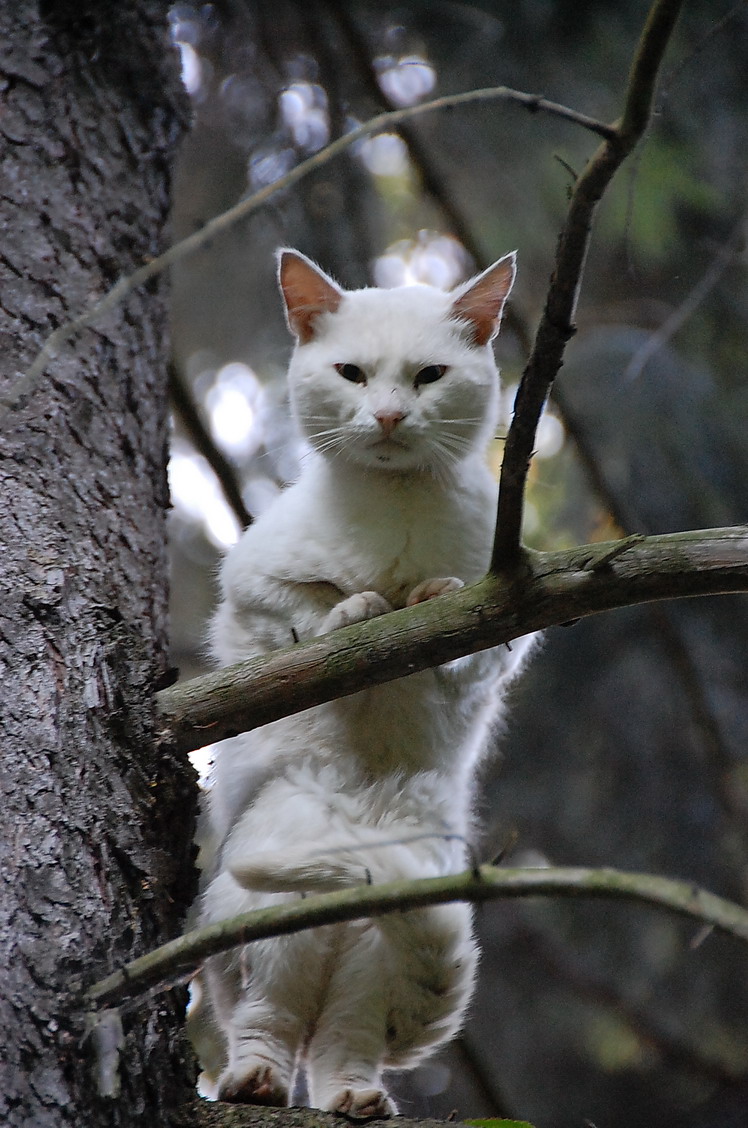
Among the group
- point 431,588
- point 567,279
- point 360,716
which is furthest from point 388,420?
point 567,279

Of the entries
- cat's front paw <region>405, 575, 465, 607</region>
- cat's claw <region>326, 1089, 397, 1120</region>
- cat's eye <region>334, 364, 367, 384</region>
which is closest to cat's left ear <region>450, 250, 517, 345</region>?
cat's eye <region>334, 364, 367, 384</region>

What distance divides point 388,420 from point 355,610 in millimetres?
464

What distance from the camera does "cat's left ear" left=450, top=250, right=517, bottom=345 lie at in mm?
2646

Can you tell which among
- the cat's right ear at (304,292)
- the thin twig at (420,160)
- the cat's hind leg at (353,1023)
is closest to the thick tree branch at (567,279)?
the cat's hind leg at (353,1023)

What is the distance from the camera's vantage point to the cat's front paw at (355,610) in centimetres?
226

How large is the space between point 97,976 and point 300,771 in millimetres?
879

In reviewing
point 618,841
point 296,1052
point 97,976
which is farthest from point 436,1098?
point 97,976

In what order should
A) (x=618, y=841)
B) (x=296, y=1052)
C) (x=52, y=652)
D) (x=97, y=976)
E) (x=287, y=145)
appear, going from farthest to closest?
(x=618, y=841) < (x=287, y=145) < (x=296, y=1052) < (x=52, y=652) < (x=97, y=976)

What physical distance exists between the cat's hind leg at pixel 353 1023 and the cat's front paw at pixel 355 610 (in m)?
0.63

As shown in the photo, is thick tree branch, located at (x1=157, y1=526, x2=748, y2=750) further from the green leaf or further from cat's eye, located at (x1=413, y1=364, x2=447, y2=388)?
cat's eye, located at (x1=413, y1=364, x2=447, y2=388)

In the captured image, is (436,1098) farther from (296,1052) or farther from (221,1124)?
(221,1124)

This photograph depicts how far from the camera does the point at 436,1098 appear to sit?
4.98m

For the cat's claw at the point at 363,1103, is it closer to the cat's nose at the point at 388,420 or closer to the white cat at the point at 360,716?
the white cat at the point at 360,716

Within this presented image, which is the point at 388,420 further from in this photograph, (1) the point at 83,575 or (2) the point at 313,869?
(2) the point at 313,869
